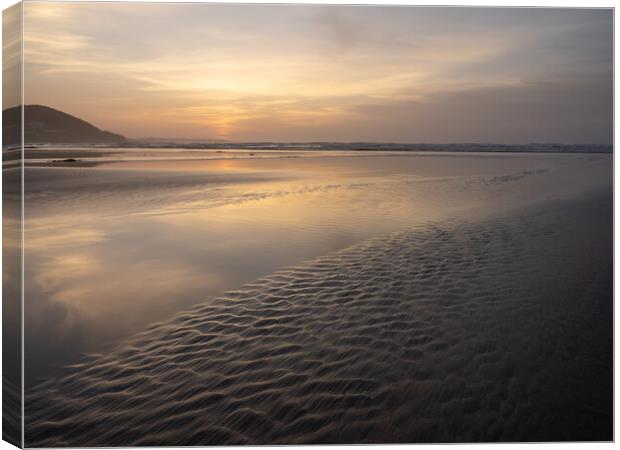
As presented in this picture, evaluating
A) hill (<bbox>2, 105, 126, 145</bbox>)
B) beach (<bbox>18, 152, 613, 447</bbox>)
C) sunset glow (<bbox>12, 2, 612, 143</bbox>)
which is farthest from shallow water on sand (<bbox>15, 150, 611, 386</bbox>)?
hill (<bbox>2, 105, 126, 145</bbox>)

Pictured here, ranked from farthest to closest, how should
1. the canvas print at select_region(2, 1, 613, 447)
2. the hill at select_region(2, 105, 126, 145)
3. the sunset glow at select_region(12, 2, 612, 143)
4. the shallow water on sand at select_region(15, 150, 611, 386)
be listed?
the shallow water on sand at select_region(15, 150, 611, 386), the sunset glow at select_region(12, 2, 612, 143), the hill at select_region(2, 105, 126, 145), the canvas print at select_region(2, 1, 613, 447)

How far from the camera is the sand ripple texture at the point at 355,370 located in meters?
3.74

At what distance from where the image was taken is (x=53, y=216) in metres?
7.95

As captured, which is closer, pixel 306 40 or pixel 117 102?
pixel 306 40

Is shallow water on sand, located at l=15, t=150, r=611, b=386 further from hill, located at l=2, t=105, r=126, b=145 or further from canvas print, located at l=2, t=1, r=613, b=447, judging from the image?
hill, located at l=2, t=105, r=126, b=145

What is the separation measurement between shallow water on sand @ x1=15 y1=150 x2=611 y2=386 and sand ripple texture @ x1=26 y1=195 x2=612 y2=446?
462 mm

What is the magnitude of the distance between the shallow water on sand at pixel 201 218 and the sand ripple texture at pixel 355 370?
1.52ft

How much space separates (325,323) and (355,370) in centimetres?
69

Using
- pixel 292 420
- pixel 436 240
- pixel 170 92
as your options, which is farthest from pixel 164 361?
pixel 436 240

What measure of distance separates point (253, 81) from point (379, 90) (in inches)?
53.1

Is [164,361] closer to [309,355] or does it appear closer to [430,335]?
[309,355]

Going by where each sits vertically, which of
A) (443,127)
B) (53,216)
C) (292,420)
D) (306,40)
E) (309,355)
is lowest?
(292,420)

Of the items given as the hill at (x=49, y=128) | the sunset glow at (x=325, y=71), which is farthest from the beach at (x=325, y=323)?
the hill at (x=49, y=128)

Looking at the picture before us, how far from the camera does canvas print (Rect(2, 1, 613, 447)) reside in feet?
12.7
